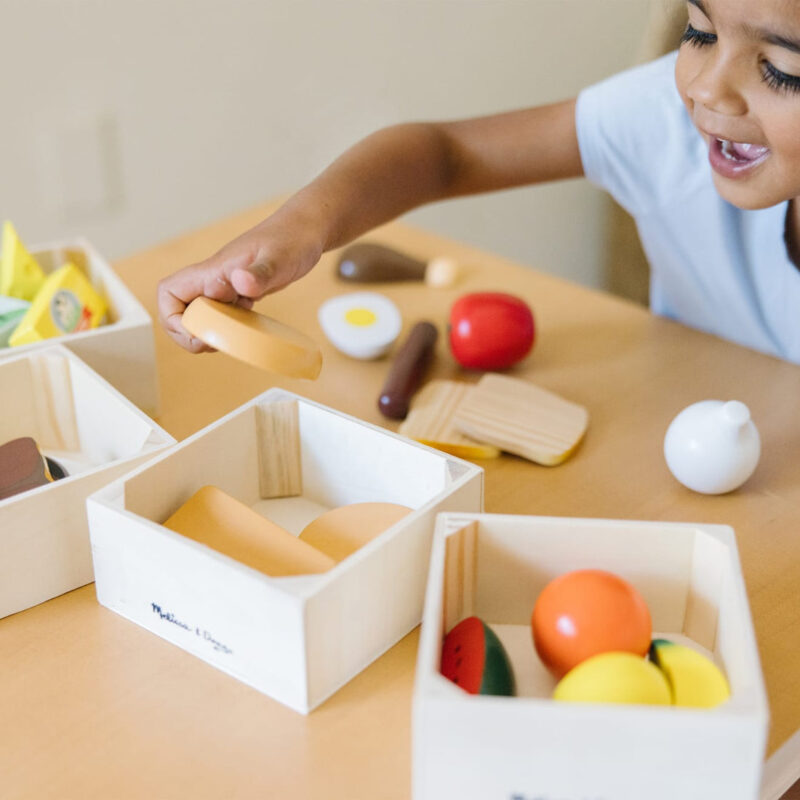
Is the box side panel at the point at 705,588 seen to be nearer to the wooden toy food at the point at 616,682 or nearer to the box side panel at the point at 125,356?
the wooden toy food at the point at 616,682

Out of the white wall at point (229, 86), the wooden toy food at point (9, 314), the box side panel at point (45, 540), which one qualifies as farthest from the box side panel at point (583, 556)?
the white wall at point (229, 86)

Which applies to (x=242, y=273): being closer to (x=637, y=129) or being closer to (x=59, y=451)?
(x=59, y=451)

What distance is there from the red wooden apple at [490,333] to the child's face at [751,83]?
0.20 metres

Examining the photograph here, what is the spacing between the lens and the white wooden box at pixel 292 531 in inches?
20.5

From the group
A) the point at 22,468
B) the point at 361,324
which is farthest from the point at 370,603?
the point at 361,324

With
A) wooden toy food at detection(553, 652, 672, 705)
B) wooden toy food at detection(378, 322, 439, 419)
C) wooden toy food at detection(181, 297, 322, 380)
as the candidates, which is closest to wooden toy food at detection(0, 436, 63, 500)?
wooden toy food at detection(181, 297, 322, 380)

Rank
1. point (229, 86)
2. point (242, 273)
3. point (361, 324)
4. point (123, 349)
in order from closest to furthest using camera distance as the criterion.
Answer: point (242, 273) → point (123, 349) → point (361, 324) → point (229, 86)

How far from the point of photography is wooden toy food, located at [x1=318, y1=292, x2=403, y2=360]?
2.83ft

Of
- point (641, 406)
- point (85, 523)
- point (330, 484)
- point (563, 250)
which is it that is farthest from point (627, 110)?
point (563, 250)

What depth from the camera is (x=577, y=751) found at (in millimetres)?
432

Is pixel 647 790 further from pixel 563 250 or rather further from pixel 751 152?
pixel 563 250

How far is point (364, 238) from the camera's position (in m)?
1.09

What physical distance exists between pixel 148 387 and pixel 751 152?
49 cm

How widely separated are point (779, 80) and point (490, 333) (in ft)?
0.93
